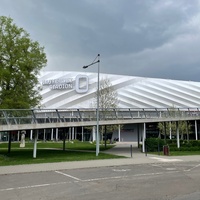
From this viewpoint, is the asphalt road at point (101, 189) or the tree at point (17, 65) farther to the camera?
the tree at point (17, 65)

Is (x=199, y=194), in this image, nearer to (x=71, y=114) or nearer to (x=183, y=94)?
(x=71, y=114)

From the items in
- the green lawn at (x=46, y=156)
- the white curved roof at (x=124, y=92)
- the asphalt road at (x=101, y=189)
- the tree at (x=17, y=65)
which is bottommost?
the green lawn at (x=46, y=156)

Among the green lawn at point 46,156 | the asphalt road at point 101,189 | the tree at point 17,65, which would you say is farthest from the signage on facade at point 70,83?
the asphalt road at point 101,189

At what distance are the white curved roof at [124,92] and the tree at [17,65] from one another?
56.4m

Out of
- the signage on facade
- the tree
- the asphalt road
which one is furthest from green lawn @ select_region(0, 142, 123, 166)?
the signage on facade

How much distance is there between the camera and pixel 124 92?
3452 inches

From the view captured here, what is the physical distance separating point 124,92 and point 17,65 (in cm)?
6322

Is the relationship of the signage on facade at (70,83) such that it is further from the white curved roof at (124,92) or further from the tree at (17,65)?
the tree at (17,65)

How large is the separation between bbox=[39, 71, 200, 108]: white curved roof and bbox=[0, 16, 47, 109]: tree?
5638 cm

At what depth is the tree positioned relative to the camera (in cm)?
2631

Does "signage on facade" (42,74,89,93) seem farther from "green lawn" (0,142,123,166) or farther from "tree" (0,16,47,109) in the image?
"tree" (0,16,47,109)

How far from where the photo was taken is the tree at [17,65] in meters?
26.3

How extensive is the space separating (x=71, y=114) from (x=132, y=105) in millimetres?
58860

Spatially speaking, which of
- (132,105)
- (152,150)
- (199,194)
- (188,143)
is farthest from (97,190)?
(132,105)
